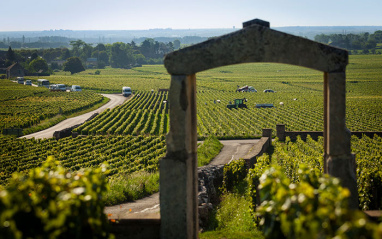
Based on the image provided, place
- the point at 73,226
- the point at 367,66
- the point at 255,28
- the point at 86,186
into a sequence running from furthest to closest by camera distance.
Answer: the point at 367,66, the point at 255,28, the point at 86,186, the point at 73,226

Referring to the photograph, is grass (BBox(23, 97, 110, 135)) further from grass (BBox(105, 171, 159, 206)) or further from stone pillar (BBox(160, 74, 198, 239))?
stone pillar (BBox(160, 74, 198, 239))

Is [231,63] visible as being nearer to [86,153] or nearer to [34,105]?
[86,153]

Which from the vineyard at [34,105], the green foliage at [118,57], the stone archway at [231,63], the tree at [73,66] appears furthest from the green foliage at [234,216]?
the green foliage at [118,57]

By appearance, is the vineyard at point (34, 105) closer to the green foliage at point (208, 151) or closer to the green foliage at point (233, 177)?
the green foliage at point (208, 151)

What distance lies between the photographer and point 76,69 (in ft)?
476

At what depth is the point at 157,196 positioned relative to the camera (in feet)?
56.6

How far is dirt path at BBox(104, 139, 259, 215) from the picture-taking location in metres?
14.9

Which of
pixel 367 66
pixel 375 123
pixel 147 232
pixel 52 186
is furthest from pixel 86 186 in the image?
pixel 367 66

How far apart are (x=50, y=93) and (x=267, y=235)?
81.7m

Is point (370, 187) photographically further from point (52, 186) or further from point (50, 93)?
point (50, 93)

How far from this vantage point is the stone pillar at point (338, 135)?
6.87 meters

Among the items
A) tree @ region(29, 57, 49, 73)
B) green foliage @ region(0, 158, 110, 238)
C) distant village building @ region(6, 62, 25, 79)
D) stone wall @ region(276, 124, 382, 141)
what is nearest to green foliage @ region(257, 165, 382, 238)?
green foliage @ region(0, 158, 110, 238)

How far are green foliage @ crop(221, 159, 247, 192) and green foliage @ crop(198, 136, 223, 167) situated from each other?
6.73 meters

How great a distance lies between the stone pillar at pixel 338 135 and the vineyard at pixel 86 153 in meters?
18.4
